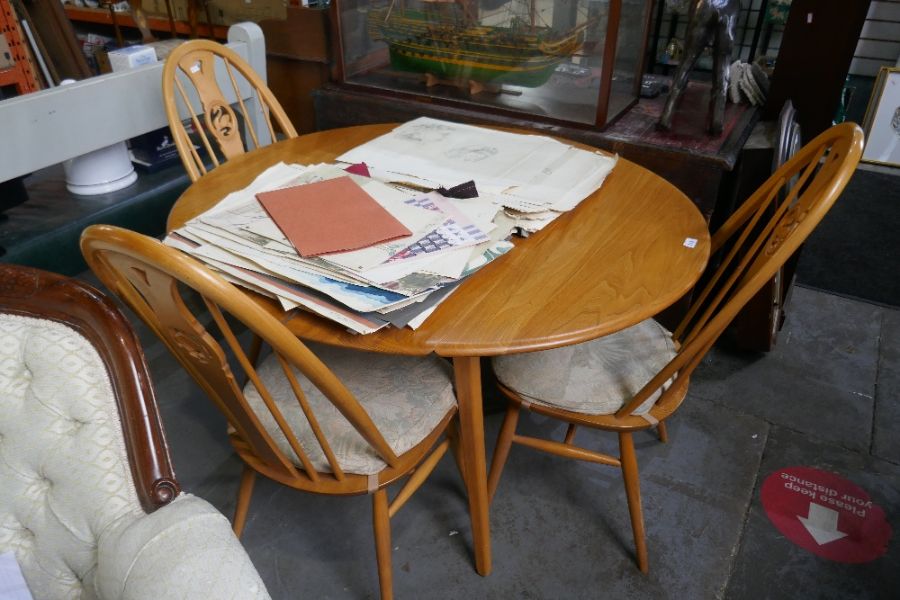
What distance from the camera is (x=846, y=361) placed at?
204 centimetres

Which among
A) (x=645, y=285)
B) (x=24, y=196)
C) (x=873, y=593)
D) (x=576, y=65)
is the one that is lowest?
(x=873, y=593)

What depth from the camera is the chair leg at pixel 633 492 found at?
4.39 ft

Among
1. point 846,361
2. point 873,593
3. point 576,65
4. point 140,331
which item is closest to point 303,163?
point 576,65

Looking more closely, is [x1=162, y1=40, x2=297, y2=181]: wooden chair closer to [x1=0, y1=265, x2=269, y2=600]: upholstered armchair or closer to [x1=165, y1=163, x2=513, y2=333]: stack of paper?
[x1=165, y1=163, x2=513, y2=333]: stack of paper

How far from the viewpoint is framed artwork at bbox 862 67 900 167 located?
2.10m

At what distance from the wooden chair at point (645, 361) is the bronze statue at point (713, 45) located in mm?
589

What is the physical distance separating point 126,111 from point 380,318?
148 centimetres

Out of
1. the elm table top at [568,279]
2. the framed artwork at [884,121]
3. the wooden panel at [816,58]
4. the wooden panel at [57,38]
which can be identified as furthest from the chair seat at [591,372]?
the wooden panel at [57,38]

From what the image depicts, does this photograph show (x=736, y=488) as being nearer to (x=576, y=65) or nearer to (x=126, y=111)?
(x=576, y=65)

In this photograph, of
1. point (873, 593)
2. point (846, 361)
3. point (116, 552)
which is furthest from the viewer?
point (846, 361)

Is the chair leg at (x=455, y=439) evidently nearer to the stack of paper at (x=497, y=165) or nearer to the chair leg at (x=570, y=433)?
the chair leg at (x=570, y=433)

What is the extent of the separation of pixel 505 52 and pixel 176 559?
1.67m

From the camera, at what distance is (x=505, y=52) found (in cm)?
191

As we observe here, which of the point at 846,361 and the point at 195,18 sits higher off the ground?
the point at 195,18
